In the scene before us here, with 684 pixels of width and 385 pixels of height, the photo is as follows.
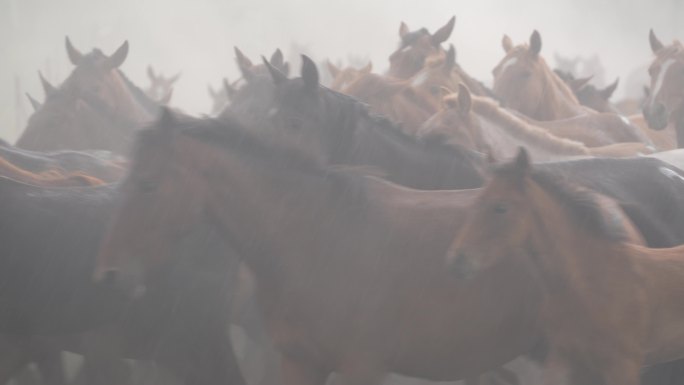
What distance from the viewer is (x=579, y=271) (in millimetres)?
3195

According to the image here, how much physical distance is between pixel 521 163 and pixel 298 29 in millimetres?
40655

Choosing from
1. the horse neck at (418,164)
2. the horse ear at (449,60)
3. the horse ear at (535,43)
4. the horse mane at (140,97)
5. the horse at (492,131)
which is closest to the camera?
the horse neck at (418,164)

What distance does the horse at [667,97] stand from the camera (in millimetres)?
7359

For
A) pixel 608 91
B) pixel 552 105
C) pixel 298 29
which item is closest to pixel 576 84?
pixel 608 91

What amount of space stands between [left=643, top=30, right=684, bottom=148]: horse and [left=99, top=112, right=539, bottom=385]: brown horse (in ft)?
14.8

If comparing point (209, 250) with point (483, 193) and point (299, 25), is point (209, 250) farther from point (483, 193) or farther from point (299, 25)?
point (299, 25)

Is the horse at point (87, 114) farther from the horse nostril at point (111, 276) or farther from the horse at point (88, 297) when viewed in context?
the horse nostril at point (111, 276)

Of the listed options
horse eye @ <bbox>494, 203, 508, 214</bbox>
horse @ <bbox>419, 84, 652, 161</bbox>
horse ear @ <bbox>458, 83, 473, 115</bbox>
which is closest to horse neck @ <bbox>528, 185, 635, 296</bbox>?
horse eye @ <bbox>494, 203, 508, 214</bbox>

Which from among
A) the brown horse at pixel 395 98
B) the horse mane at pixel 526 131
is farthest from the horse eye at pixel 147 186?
the brown horse at pixel 395 98

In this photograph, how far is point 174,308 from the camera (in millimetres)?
4184

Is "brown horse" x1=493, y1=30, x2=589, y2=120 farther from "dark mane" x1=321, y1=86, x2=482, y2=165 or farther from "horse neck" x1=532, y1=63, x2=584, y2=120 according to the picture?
"dark mane" x1=321, y1=86, x2=482, y2=165

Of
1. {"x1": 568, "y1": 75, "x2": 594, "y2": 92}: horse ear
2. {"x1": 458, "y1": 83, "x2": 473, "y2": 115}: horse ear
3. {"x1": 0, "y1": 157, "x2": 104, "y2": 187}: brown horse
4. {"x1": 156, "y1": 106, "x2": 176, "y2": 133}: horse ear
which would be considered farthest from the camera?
{"x1": 568, "y1": 75, "x2": 594, "y2": 92}: horse ear

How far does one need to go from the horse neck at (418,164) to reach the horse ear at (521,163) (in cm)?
107

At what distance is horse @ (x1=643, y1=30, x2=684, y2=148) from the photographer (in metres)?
7.36
